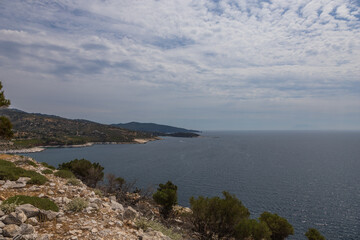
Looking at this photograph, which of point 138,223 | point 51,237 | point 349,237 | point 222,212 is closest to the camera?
point 51,237

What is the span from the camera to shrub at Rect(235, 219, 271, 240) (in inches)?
656

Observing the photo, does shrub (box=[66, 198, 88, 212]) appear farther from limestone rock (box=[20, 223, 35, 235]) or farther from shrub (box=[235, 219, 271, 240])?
shrub (box=[235, 219, 271, 240])

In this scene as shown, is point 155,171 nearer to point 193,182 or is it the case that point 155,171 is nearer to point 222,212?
point 193,182

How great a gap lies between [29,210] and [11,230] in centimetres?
140

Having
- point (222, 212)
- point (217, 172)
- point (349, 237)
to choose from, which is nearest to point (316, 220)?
point (349, 237)

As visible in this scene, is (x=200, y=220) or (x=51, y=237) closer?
(x=51, y=237)

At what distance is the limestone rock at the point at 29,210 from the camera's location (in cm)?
671

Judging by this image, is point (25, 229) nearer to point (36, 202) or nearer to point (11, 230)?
point (11, 230)

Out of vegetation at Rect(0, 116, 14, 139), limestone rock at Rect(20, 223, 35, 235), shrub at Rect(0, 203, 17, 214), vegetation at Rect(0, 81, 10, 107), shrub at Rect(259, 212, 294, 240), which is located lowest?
shrub at Rect(259, 212, 294, 240)

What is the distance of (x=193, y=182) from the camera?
55.6 m

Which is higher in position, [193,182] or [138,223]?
[138,223]

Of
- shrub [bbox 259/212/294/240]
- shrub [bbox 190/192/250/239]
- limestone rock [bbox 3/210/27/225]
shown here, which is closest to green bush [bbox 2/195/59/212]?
limestone rock [bbox 3/210/27/225]

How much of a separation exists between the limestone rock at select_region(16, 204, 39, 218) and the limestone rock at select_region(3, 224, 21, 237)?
1.19m

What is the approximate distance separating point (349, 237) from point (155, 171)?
5110 centimetres
